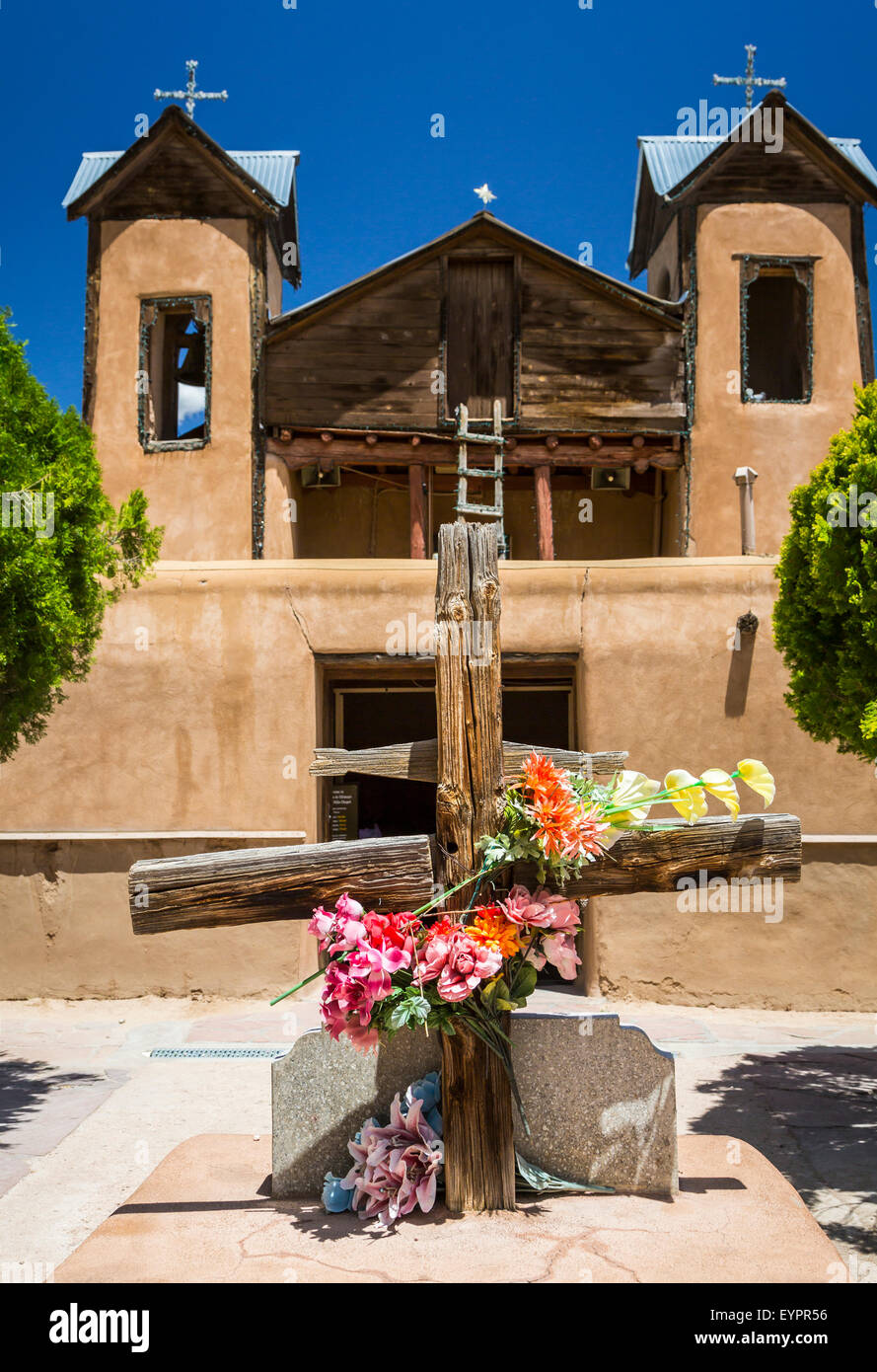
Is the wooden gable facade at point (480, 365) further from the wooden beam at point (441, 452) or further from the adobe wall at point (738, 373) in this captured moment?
the adobe wall at point (738, 373)

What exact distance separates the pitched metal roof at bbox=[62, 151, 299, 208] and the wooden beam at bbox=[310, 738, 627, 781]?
47.3ft

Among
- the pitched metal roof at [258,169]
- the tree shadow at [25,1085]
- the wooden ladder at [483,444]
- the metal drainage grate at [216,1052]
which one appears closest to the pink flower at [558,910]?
the tree shadow at [25,1085]

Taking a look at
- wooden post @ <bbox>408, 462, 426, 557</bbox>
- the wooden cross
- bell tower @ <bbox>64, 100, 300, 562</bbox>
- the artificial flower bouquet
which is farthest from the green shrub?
bell tower @ <bbox>64, 100, 300, 562</bbox>

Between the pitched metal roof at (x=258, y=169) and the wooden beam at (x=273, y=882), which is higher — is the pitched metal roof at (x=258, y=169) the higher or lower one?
the higher one

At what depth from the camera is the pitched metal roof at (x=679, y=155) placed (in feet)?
57.8

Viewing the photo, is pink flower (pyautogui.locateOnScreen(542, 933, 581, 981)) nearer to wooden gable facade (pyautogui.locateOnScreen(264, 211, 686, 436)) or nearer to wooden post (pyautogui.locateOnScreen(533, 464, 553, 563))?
wooden post (pyautogui.locateOnScreen(533, 464, 553, 563))

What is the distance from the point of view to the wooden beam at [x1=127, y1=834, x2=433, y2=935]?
446 cm

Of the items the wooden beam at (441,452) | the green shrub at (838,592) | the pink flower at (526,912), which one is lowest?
the pink flower at (526,912)

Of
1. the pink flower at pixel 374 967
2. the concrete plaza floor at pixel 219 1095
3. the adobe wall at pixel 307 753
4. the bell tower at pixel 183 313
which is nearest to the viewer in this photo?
the pink flower at pixel 374 967

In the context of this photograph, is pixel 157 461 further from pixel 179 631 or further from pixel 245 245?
pixel 179 631

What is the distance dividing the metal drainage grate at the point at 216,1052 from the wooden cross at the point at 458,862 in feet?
15.5

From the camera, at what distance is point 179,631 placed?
1107cm

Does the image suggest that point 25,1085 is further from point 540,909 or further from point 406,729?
point 406,729
